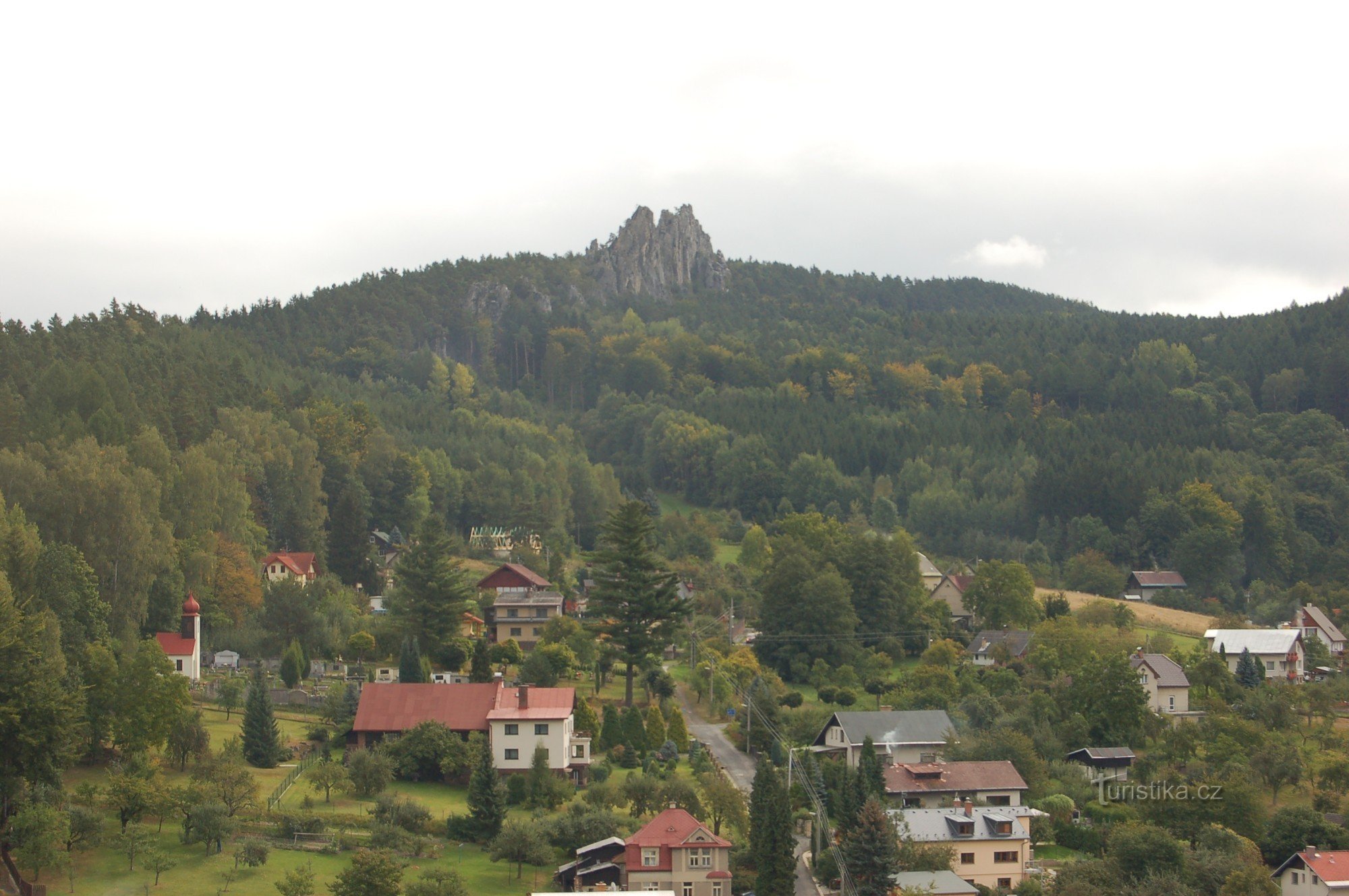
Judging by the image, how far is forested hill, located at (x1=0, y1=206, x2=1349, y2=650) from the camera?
64.0 m

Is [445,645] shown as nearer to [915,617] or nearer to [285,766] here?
[285,766]

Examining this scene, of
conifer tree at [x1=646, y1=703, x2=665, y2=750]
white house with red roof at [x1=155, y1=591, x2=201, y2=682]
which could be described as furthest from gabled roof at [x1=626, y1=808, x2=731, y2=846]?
white house with red roof at [x1=155, y1=591, x2=201, y2=682]

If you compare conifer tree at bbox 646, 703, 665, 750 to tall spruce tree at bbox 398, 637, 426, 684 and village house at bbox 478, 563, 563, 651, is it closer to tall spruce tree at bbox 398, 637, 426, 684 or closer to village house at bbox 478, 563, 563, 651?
tall spruce tree at bbox 398, 637, 426, 684

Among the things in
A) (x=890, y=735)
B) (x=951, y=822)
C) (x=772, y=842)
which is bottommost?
(x=951, y=822)

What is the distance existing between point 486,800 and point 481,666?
45.6 ft

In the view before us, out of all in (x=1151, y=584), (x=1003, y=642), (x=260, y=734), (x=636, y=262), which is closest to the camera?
(x=260, y=734)

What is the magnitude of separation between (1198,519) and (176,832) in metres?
70.7

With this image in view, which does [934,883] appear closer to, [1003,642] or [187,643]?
[1003,642]

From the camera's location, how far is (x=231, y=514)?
64.8m

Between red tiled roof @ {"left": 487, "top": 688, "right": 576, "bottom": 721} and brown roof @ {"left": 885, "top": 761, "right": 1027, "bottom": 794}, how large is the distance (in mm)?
10125

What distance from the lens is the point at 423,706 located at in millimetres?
49656

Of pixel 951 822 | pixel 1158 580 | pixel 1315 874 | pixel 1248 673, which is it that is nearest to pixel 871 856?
pixel 951 822

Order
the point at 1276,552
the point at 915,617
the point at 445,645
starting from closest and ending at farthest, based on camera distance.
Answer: the point at 445,645
the point at 915,617
the point at 1276,552

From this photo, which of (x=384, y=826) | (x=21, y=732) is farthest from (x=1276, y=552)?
(x=21, y=732)
